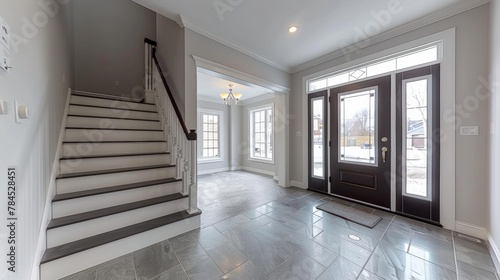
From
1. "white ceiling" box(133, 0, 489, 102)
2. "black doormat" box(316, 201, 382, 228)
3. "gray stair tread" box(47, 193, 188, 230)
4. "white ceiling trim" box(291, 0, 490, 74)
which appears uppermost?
"white ceiling" box(133, 0, 489, 102)

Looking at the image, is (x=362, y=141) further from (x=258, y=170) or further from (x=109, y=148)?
(x=109, y=148)

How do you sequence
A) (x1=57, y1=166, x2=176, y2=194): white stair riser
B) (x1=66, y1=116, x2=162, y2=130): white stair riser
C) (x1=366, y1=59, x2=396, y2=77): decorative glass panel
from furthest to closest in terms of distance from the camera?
(x1=366, y1=59, x2=396, y2=77): decorative glass panel < (x1=66, y1=116, x2=162, y2=130): white stair riser < (x1=57, y1=166, x2=176, y2=194): white stair riser

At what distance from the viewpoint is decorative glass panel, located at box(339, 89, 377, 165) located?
10.1 feet

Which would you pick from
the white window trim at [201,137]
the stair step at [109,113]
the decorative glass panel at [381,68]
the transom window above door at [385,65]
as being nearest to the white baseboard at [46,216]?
the stair step at [109,113]

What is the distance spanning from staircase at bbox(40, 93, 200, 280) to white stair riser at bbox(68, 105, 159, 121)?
1 centimetres

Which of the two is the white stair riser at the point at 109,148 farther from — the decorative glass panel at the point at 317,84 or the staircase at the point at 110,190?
the decorative glass panel at the point at 317,84

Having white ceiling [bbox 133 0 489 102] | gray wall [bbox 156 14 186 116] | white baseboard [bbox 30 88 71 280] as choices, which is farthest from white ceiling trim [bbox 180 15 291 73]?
white baseboard [bbox 30 88 71 280]

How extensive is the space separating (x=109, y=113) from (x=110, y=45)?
2.15 meters

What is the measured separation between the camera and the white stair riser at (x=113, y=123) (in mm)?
2701

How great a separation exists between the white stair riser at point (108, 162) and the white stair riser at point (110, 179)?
24 cm

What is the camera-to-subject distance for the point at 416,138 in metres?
2.59

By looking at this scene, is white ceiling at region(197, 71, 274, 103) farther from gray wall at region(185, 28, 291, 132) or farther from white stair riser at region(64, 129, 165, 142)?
white stair riser at region(64, 129, 165, 142)

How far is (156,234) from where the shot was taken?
6.61ft

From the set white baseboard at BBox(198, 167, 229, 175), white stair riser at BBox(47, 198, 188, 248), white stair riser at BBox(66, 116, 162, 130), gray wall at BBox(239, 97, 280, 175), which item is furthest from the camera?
gray wall at BBox(239, 97, 280, 175)
